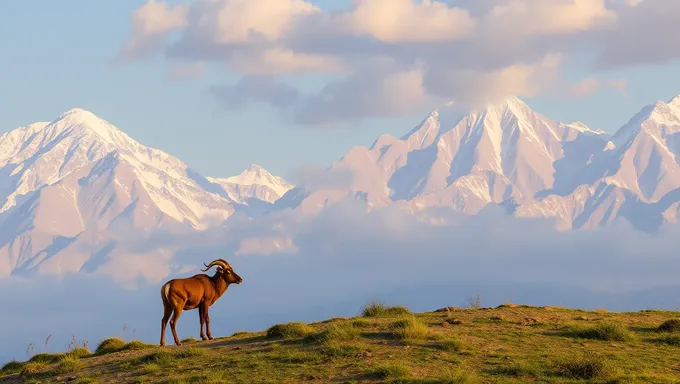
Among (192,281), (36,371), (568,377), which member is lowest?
(568,377)

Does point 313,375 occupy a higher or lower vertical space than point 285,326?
lower

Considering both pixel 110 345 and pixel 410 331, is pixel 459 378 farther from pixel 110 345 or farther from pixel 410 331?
pixel 110 345

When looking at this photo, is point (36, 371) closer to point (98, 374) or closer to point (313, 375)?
point (98, 374)

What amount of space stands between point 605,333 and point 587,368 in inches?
227

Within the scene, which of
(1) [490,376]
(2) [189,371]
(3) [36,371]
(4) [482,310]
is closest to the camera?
(1) [490,376]

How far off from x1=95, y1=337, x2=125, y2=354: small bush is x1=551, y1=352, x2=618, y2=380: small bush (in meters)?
16.6

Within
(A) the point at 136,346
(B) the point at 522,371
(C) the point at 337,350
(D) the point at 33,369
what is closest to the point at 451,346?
(B) the point at 522,371

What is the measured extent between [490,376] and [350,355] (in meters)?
4.40

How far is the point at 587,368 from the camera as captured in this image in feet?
93.6

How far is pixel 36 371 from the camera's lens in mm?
35062

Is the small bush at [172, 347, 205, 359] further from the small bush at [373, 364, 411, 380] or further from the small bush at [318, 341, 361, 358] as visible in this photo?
the small bush at [373, 364, 411, 380]

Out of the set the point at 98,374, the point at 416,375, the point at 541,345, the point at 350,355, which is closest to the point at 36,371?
the point at 98,374

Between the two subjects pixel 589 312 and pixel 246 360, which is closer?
pixel 246 360

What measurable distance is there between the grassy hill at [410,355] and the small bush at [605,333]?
3 cm
